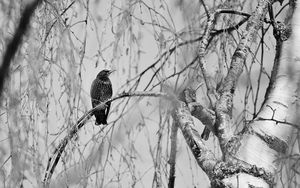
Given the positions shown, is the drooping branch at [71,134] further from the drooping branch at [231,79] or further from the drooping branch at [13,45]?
the drooping branch at [13,45]

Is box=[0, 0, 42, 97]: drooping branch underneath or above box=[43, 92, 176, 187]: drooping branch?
underneath

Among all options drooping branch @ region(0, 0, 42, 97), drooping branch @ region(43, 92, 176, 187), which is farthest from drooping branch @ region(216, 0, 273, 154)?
drooping branch @ region(0, 0, 42, 97)

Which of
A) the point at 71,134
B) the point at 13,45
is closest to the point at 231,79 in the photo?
the point at 71,134

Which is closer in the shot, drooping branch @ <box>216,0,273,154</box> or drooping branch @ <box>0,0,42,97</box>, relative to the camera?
drooping branch @ <box>0,0,42,97</box>

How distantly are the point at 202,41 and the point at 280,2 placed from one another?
0.57 meters

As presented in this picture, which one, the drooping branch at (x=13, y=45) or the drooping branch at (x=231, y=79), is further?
the drooping branch at (x=231, y=79)

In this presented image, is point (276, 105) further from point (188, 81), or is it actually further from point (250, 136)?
point (188, 81)

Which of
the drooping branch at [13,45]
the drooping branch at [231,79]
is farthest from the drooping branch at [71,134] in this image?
the drooping branch at [13,45]

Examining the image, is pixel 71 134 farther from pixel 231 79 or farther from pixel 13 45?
pixel 13 45

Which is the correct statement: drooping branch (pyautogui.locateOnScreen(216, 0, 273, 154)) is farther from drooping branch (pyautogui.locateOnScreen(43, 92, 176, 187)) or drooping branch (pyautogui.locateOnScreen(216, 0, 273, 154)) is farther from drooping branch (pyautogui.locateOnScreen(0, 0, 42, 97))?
drooping branch (pyautogui.locateOnScreen(0, 0, 42, 97))

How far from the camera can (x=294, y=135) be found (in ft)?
5.80

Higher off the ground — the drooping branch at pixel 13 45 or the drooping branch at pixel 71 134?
the drooping branch at pixel 71 134

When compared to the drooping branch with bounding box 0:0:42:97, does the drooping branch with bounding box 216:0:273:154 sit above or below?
above

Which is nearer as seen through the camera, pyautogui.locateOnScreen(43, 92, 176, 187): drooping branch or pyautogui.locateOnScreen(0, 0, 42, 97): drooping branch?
pyautogui.locateOnScreen(0, 0, 42, 97): drooping branch
